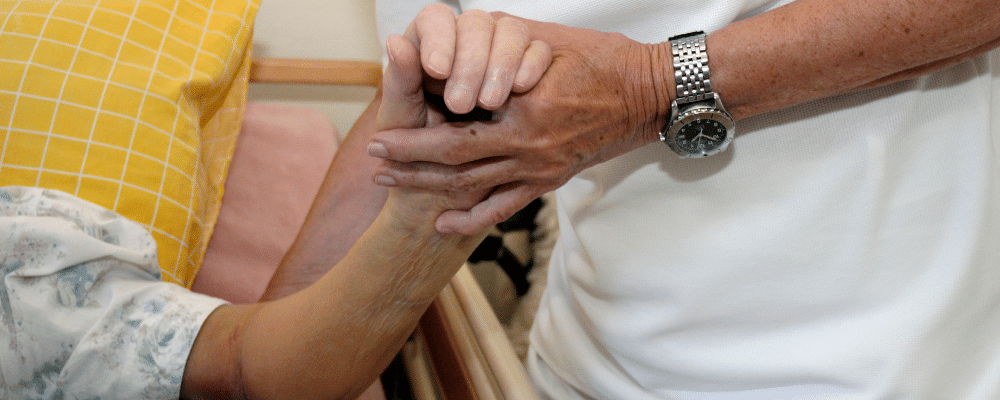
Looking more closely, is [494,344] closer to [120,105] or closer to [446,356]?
[446,356]

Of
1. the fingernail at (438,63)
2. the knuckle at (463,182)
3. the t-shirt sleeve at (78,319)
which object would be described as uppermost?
the fingernail at (438,63)

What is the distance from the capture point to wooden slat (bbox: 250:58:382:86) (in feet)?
5.45

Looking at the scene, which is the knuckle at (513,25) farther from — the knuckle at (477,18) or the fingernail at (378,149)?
the fingernail at (378,149)

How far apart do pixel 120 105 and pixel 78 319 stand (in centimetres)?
44

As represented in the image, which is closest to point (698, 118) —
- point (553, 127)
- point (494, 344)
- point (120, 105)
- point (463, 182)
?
point (553, 127)

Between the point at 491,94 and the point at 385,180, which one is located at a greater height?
the point at 491,94

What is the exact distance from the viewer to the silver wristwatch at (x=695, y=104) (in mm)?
592

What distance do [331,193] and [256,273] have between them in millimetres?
407

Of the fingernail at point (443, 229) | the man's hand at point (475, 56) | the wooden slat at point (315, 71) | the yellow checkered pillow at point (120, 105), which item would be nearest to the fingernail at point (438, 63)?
the man's hand at point (475, 56)

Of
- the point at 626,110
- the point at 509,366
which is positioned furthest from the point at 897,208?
the point at 509,366

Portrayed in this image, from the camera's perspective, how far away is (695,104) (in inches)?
23.7

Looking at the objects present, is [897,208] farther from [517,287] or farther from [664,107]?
[517,287]

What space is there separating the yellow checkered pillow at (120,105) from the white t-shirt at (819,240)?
0.72m

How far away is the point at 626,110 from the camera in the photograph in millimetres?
613
